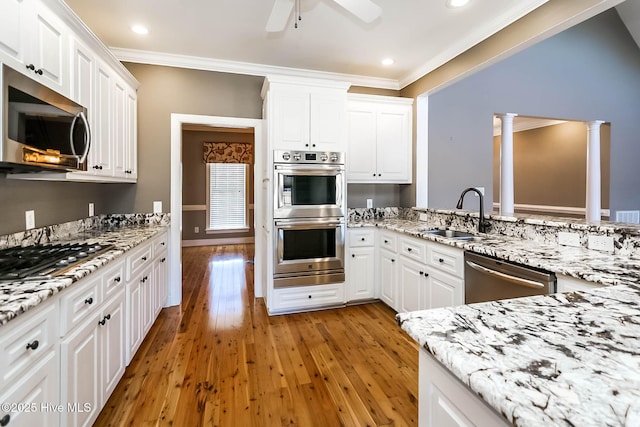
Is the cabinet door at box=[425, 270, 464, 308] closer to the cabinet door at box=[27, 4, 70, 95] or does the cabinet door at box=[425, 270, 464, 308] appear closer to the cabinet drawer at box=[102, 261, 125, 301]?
the cabinet drawer at box=[102, 261, 125, 301]

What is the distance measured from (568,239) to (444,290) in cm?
91

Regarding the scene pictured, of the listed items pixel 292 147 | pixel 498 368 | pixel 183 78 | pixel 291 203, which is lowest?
pixel 498 368

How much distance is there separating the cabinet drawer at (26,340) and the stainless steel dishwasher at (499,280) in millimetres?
2272

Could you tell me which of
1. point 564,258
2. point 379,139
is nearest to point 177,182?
point 379,139

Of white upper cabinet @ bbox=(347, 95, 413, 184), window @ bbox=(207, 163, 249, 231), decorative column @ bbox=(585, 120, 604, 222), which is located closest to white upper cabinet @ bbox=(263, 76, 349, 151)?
white upper cabinet @ bbox=(347, 95, 413, 184)

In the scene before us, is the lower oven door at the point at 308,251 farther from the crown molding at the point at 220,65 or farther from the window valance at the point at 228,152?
the window valance at the point at 228,152

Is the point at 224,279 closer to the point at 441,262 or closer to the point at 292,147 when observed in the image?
the point at 292,147

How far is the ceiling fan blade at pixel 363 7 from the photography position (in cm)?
188

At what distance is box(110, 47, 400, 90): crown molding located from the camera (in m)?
3.27

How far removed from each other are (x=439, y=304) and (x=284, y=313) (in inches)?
61.5

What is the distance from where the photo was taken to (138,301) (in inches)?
90.5

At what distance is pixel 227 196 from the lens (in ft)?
23.7

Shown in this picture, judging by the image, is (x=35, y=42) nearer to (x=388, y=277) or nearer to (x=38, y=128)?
(x=38, y=128)

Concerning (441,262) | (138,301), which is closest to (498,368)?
(441,262)
